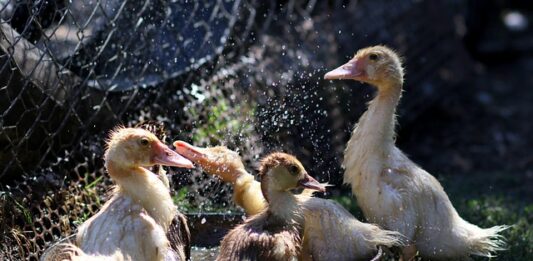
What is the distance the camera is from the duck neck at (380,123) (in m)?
4.94

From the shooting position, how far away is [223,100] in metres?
6.80

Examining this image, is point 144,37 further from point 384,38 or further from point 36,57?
point 384,38

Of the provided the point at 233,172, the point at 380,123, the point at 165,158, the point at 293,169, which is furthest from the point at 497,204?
the point at 165,158

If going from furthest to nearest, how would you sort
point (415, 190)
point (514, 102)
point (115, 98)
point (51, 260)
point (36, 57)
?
1. point (514, 102)
2. point (115, 98)
3. point (36, 57)
4. point (415, 190)
5. point (51, 260)

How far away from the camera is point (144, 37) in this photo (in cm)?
643

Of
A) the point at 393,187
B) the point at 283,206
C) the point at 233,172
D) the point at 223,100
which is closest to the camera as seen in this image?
the point at 283,206

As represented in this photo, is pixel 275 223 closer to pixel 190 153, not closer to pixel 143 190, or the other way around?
pixel 143 190

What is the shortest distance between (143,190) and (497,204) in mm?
3033

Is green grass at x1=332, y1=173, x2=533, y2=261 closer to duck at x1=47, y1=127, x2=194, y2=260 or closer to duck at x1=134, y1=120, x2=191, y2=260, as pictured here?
duck at x1=134, y1=120, x2=191, y2=260

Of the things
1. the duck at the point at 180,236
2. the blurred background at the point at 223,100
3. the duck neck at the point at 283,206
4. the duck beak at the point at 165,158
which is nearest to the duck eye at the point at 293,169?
the duck neck at the point at 283,206

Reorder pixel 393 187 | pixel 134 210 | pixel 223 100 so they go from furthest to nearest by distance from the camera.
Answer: pixel 223 100
pixel 393 187
pixel 134 210

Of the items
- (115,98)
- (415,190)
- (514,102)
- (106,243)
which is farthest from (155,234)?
(514,102)

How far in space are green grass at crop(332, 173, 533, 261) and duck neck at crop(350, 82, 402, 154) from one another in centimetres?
88

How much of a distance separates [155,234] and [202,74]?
2680 millimetres
